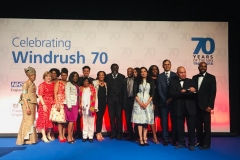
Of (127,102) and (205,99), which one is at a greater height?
(205,99)

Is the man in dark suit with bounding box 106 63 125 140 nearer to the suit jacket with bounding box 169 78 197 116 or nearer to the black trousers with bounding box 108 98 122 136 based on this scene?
the black trousers with bounding box 108 98 122 136

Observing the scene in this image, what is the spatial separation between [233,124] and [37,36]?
5250 millimetres

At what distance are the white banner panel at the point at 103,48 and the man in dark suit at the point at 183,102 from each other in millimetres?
1392

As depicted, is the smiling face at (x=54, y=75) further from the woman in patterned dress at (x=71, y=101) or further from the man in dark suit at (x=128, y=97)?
the man in dark suit at (x=128, y=97)

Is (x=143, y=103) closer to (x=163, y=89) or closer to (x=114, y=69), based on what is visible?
(x=163, y=89)

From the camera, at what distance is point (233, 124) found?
6.31m

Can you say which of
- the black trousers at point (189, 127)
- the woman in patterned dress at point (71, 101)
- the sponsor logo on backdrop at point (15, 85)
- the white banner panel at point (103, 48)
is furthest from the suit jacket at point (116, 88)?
the sponsor logo on backdrop at point (15, 85)

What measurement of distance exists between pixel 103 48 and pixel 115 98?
1359mm

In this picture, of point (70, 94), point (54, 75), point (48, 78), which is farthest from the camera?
point (54, 75)

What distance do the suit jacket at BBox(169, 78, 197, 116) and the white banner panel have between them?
143 centimetres

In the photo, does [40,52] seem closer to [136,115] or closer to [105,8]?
[105,8]

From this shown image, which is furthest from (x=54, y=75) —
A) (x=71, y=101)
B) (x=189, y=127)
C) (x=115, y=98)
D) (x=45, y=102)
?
(x=189, y=127)

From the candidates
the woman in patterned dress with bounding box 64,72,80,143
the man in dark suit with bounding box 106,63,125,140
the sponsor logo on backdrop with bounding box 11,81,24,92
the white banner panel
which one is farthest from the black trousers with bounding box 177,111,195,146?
the sponsor logo on backdrop with bounding box 11,81,24,92

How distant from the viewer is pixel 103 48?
6258mm
